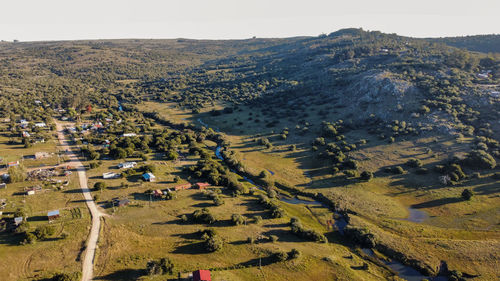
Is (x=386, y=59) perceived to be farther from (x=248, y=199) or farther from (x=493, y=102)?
(x=248, y=199)

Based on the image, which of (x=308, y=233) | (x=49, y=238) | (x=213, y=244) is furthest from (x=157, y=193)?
(x=308, y=233)

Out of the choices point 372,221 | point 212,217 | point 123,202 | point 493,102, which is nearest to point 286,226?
point 212,217

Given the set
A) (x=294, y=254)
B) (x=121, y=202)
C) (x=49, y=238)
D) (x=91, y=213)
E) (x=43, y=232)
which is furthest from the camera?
(x=121, y=202)

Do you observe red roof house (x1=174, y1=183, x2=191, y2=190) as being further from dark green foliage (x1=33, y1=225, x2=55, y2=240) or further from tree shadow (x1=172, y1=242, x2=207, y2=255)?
dark green foliage (x1=33, y1=225, x2=55, y2=240)

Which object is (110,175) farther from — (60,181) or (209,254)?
(209,254)

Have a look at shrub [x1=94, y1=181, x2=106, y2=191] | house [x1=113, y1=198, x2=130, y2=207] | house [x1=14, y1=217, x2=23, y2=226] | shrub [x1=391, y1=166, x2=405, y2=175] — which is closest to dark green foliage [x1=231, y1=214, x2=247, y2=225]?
house [x1=113, y1=198, x2=130, y2=207]

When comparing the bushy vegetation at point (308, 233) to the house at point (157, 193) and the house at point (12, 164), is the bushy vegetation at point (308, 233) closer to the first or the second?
the house at point (157, 193)

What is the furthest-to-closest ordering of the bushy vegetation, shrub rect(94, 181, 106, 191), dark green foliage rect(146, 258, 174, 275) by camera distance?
shrub rect(94, 181, 106, 191) → the bushy vegetation → dark green foliage rect(146, 258, 174, 275)

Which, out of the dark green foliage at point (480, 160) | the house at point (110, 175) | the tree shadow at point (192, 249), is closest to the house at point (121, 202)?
the house at point (110, 175)

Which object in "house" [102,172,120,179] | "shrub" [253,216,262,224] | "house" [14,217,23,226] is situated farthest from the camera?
"house" [102,172,120,179]
